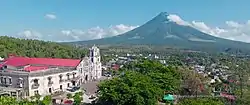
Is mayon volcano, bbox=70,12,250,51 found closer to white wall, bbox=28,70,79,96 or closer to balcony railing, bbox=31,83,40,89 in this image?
white wall, bbox=28,70,79,96

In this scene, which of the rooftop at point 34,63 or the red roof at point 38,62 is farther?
the red roof at point 38,62

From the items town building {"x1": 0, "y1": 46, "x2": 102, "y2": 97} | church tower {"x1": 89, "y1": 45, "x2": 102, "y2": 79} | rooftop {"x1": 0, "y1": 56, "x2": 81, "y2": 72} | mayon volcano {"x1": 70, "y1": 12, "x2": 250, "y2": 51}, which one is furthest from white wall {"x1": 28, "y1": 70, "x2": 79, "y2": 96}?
mayon volcano {"x1": 70, "y1": 12, "x2": 250, "y2": 51}

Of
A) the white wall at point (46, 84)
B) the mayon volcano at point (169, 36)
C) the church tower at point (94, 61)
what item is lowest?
the white wall at point (46, 84)

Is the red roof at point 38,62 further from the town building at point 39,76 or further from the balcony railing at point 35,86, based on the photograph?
the balcony railing at point 35,86

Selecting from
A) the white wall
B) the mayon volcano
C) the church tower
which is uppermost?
the mayon volcano

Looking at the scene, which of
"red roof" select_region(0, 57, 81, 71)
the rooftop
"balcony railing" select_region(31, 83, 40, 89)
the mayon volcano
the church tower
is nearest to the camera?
"balcony railing" select_region(31, 83, 40, 89)

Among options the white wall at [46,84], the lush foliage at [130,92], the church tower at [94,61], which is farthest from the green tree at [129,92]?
the church tower at [94,61]
